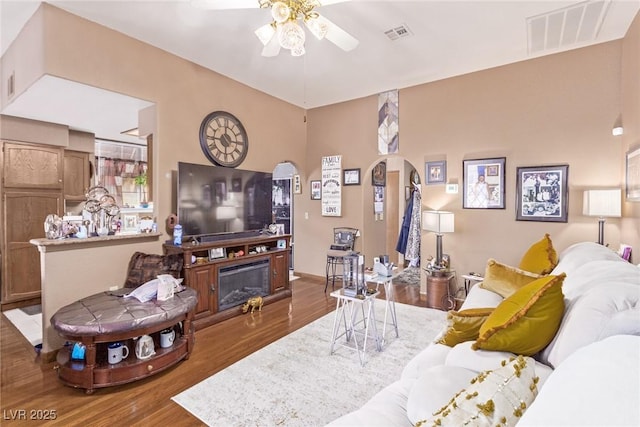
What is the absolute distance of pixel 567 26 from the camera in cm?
312

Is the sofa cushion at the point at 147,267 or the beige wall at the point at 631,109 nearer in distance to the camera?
the beige wall at the point at 631,109

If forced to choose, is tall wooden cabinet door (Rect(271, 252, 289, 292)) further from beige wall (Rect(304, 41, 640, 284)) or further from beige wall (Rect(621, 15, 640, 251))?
beige wall (Rect(621, 15, 640, 251))

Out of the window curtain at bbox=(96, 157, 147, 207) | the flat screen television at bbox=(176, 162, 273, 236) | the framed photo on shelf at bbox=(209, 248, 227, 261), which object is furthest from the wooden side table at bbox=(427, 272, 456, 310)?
the window curtain at bbox=(96, 157, 147, 207)

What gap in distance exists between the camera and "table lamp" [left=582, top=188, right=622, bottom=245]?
308cm

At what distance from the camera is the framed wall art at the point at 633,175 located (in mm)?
2662

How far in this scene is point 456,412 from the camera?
925 millimetres

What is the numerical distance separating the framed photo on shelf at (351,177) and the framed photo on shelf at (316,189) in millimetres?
512

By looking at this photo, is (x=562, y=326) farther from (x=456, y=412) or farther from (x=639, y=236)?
(x=639, y=236)

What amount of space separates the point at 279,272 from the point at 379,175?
111 inches

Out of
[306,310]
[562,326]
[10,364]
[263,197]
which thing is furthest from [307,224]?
[562,326]

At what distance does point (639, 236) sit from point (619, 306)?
2.38m

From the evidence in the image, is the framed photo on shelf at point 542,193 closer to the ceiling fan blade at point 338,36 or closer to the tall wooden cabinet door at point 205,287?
the ceiling fan blade at point 338,36

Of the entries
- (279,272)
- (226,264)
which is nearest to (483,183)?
(279,272)

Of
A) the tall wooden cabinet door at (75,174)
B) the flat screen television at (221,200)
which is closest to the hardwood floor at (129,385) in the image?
the flat screen television at (221,200)
